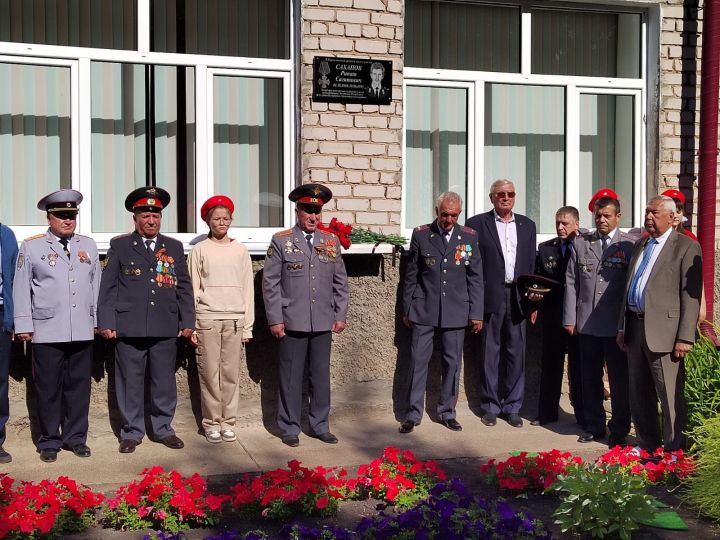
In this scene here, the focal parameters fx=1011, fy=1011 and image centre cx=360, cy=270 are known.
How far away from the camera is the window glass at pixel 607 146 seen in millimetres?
9211

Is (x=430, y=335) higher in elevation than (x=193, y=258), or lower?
lower

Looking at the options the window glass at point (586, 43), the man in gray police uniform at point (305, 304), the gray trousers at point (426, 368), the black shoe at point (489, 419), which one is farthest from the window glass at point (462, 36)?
the black shoe at point (489, 419)

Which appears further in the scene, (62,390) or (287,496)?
(62,390)

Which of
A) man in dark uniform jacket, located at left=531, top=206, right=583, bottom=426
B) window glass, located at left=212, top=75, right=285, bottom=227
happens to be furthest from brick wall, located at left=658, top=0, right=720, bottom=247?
window glass, located at left=212, top=75, right=285, bottom=227

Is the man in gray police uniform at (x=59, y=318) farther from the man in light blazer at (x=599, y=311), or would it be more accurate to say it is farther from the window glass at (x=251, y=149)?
the man in light blazer at (x=599, y=311)

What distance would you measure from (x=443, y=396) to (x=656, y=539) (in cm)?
287

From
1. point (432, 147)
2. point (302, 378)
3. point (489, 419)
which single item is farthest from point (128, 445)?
point (432, 147)

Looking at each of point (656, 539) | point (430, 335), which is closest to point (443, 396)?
point (430, 335)

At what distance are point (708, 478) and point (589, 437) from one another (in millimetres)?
1962

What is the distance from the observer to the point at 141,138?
7980 mm

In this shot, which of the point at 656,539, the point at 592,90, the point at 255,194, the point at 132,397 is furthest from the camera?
the point at 592,90

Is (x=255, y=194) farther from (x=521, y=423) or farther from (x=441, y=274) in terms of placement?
(x=521, y=423)

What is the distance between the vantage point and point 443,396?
25.5ft

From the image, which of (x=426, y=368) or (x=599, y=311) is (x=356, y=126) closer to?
(x=426, y=368)
